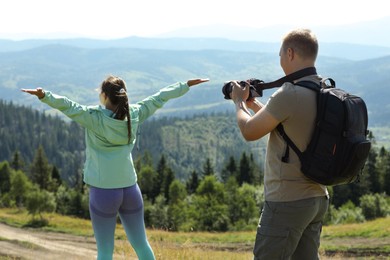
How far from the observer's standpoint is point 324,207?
4117mm

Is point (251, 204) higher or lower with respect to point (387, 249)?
lower

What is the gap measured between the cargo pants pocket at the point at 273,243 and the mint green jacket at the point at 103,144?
1544 millimetres

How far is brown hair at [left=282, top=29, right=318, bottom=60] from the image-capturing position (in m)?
3.91

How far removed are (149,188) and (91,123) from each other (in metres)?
61.4

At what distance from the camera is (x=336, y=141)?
3.69 meters

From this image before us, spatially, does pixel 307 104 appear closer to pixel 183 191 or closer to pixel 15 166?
pixel 183 191

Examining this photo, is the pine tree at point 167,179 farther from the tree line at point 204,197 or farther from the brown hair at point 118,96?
the brown hair at point 118,96

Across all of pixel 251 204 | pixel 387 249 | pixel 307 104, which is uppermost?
pixel 307 104

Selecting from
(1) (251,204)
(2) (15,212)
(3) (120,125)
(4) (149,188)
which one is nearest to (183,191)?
(4) (149,188)

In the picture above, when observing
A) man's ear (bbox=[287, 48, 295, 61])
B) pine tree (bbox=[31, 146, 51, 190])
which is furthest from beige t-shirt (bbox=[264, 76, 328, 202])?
pine tree (bbox=[31, 146, 51, 190])

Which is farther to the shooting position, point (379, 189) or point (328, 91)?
point (379, 189)

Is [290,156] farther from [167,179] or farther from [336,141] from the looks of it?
[167,179]

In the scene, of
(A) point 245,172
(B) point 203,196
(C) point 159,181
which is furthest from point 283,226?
(A) point 245,172

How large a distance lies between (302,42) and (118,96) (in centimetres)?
186
